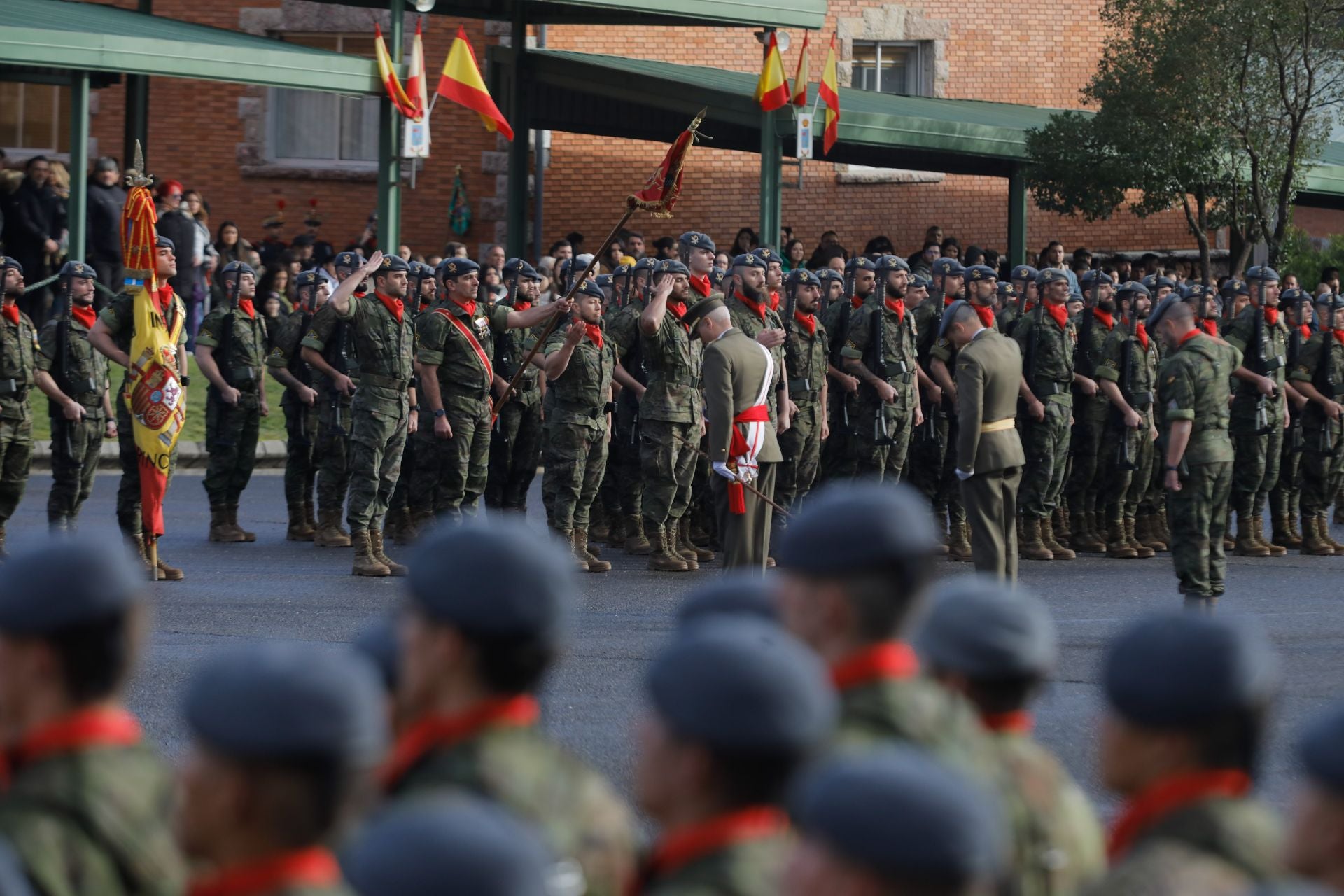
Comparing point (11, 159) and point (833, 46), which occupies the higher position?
point (833, 46)

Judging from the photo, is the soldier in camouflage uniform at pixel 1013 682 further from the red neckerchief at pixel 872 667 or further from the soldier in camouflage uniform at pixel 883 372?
the soldier in camouflage uniform at pixel 883 372

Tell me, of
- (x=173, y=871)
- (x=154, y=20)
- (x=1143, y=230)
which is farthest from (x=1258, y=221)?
(x=173, y=871)

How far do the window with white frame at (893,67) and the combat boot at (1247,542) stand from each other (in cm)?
1703

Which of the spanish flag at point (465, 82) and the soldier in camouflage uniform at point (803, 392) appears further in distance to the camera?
the spanish flag at point (465, 82)

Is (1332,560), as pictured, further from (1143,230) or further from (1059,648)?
(1143,230)

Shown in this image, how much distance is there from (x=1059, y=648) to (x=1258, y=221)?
15813mm

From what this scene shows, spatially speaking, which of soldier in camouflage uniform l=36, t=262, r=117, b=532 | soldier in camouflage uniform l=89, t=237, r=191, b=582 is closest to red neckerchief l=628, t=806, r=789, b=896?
soldier in camouflage uniform l=89, t=237, r=191, b=582

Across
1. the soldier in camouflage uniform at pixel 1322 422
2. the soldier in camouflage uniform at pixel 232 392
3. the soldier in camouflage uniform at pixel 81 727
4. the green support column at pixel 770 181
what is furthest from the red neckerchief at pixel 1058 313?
the soldier in camouflage uniform at pixel 81 727

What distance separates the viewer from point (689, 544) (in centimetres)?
1495

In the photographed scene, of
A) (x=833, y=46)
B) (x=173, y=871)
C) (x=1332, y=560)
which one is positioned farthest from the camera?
(x=833, y=46)

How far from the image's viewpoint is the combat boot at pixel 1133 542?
15.6m

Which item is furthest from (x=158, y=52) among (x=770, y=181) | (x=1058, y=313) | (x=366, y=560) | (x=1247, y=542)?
(x=1247, y=542)

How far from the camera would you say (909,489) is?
620 inches

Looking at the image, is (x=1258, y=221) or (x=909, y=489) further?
(x=1258, y=221)
